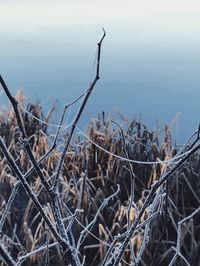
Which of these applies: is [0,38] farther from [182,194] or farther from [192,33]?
[182,194]

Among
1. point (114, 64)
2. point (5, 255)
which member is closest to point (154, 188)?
point (5, 255)

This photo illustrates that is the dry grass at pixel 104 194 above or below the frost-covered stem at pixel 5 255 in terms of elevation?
below

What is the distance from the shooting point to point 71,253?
624mm

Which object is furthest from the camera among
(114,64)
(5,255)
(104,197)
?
(114,64)

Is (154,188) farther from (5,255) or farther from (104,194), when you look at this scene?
(104,194)

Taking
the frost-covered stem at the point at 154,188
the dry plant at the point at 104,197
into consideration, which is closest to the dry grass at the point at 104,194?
the dry plant at the point at 104,197

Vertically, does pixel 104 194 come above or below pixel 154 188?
below

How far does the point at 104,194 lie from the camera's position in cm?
184

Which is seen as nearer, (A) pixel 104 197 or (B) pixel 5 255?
(B) pixel 5 255

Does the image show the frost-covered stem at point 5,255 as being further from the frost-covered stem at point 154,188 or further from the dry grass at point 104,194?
the dry grass at point 104,194

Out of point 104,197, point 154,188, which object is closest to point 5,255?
point 154,188

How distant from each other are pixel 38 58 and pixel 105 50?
0.57 metres

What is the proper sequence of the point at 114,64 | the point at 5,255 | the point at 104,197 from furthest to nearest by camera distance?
1. the point at 114,64
2. the point at 104,197
3. the point at 5,255

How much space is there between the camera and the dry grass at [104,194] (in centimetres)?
151
